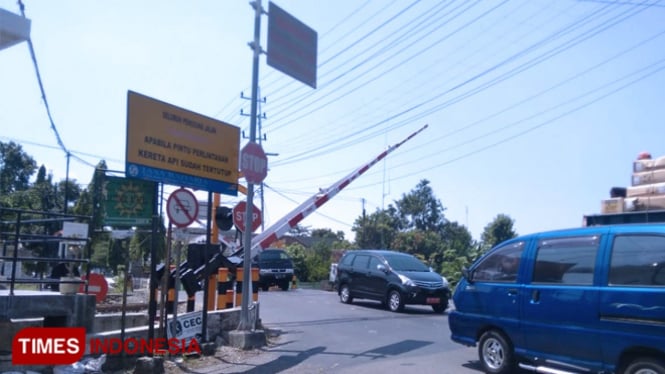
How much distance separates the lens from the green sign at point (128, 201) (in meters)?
9.44

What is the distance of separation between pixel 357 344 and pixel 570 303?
495 centimetres

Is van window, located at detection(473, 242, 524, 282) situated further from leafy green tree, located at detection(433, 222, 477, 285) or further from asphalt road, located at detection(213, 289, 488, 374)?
leafy green tree, located at detection(433, 222, 477, 285)

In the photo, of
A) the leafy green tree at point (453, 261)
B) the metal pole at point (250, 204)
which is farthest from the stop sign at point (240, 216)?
the leafy green tree at point (453, 261)

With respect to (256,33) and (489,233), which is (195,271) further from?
(489,233)

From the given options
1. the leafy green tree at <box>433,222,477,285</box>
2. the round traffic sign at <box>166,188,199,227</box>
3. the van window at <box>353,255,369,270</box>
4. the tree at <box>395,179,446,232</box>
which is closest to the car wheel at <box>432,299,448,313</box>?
the van window at <box>353,255,369,270</box>

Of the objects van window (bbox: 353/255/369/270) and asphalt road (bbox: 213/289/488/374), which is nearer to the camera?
asphalt road (bbox: 213/289/488/374)

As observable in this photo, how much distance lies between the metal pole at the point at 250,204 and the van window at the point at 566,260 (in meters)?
5.44

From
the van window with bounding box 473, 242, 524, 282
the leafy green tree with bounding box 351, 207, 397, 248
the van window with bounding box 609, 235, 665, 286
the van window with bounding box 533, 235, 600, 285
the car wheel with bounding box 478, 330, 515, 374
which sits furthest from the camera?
the leafy green tree with bounding box 351, 207, 397, 248

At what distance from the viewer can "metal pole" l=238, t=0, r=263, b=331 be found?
447 inches

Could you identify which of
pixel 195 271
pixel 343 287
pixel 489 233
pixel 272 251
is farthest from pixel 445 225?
pixel 195 271

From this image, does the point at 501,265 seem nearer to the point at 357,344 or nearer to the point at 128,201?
the point at 357,344

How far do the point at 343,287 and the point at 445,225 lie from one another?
57.8m

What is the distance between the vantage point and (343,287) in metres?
19.1

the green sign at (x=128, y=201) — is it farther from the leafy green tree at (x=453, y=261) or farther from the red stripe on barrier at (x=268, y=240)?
the leafy green tree at (x=453, y=261)
